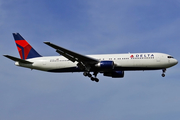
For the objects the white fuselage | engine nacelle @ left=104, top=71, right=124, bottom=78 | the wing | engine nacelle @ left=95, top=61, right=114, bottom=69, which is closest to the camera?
the wing

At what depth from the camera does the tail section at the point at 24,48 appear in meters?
53.0

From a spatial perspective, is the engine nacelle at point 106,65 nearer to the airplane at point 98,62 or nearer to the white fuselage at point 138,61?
the airplane at point 98,62

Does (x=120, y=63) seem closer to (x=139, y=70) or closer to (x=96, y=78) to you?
(x=139, y=70)

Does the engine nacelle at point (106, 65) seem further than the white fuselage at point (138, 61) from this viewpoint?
No

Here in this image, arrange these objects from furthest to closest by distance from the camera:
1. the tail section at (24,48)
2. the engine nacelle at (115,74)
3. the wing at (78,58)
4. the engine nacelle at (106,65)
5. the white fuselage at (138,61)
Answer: the tail section at (24,48)
the engine nacelle at (115,74)
the white fuselage at (138,61)
the engine nacelle at (106,65)
the wing at (78,58)

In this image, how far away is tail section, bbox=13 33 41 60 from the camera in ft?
174

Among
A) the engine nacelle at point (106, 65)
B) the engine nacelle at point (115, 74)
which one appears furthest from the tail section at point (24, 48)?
the engine nacelle at point (106, 65)

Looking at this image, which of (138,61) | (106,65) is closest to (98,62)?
(106,65)

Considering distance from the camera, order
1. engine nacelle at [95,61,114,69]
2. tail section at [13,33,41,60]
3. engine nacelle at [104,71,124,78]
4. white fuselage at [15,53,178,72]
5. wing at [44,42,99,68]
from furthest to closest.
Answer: tail section at [13,33,41,60] < engine nacelle at [104,71,124,78] < white fuselage at [15,53,178,72] < engine nacelle at [95,61,114,69] < wing at [44,42,99,68]

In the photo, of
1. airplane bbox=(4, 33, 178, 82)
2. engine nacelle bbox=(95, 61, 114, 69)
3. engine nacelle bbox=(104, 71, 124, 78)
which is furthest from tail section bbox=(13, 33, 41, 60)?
engine nacelle bbox=(95, 61, 114, 69)

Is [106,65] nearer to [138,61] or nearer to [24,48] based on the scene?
[138,61]

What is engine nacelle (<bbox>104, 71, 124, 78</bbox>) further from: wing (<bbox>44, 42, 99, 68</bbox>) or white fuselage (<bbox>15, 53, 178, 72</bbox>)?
wing (<bbox>44, 42, 99, 68</bbox>)

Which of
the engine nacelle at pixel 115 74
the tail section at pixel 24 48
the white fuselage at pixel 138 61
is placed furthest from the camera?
the tail section at pixel 24 48

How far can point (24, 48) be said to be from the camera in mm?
53969
